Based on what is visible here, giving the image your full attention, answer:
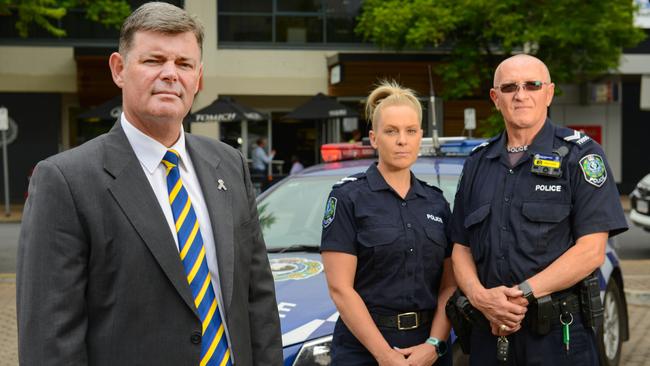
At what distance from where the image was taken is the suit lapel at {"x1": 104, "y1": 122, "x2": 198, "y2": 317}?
2.40 metres

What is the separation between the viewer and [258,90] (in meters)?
24.8

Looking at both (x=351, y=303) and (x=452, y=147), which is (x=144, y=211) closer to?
(x=351, y=303)

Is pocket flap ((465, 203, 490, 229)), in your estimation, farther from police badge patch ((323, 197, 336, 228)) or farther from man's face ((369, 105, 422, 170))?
police badge patch ((323, 197, 336, 228))

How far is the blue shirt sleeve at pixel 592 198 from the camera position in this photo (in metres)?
3.50

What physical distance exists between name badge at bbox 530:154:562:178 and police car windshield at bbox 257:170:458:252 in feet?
5.72

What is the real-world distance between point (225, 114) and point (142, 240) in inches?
677

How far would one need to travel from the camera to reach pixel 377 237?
3672mm

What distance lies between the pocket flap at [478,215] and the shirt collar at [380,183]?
249 mm

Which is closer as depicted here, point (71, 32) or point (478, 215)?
point (478, 215)

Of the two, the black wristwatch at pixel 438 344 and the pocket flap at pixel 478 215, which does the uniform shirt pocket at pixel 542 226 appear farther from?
the black wristwatch at pixel 438 344

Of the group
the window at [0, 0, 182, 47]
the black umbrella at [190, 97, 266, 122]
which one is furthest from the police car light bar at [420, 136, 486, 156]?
the window at [0, 0, 182, 47]

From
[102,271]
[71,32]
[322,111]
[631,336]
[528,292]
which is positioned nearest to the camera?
[102,271]

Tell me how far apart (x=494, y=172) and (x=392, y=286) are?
0.66 meters

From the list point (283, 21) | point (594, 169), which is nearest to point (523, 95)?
point (594, 169)
